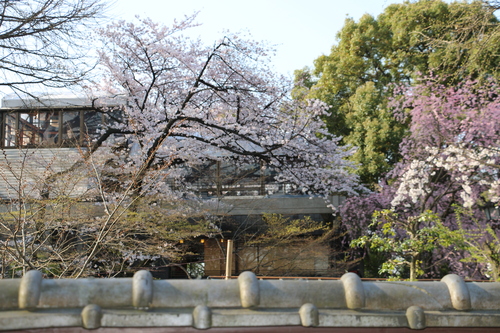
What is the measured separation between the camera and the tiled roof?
349 cm

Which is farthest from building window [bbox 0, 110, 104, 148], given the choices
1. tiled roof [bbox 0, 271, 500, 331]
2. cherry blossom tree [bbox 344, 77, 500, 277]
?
tiled roof [bbox 0, 271, 500, 331]

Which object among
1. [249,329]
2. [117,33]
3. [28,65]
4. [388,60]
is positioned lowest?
[249,329]

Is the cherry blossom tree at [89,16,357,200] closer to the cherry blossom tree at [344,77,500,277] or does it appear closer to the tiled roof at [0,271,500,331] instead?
the cherry blossom tree at [344,77,500,277]

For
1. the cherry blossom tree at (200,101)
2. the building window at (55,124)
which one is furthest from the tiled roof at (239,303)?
the building window at (55,124)

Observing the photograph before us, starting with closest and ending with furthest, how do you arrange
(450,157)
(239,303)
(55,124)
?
(239,303) < (450,157) < (55,124)

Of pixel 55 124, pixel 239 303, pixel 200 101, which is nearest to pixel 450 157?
pixel 200 101

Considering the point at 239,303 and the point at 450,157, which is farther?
the point at 450,157

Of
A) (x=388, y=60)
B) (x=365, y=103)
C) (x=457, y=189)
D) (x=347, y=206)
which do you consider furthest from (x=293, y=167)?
(x=388, y=60)

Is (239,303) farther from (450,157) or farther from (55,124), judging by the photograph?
(55,124)

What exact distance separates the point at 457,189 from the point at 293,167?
5.57m

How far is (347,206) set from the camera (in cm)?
1762

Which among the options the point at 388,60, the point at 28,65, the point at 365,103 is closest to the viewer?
the point at 28,65

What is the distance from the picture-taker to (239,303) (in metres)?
3.73

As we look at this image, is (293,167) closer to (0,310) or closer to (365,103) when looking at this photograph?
(365,103)
